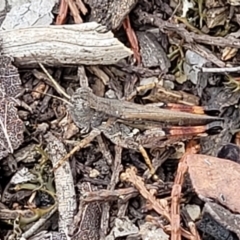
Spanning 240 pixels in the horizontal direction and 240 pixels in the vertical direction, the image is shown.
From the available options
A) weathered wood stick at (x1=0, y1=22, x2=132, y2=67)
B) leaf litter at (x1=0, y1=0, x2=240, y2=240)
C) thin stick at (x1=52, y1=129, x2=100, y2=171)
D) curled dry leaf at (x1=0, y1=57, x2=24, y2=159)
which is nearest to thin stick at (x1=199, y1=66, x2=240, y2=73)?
leaf litter at (x1=0, y1=0, x2=240, y2=240)

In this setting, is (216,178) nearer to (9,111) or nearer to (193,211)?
(193,211)

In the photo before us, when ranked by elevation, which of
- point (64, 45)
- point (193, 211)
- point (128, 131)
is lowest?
point (193, 211)

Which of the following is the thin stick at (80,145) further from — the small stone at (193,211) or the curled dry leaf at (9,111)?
the small stone at (193,211)

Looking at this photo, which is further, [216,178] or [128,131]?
[128,131]

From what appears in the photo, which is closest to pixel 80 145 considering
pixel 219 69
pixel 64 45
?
pixel 64 45

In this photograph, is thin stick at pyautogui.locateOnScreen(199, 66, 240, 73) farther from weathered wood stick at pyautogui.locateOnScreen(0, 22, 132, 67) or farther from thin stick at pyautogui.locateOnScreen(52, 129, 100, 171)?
thin stick at pyautogui.locateOnScreen(52, 129, 100, 171)

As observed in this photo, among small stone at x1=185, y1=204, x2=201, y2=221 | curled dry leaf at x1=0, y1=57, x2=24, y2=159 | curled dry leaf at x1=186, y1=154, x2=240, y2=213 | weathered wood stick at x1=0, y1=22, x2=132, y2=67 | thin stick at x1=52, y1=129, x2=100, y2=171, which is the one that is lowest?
small stone at x1=185, y1=204, x2=201, y2=221

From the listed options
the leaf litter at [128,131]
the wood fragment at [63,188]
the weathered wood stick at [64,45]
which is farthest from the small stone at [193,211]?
the weathered wood stick at [64,45]
